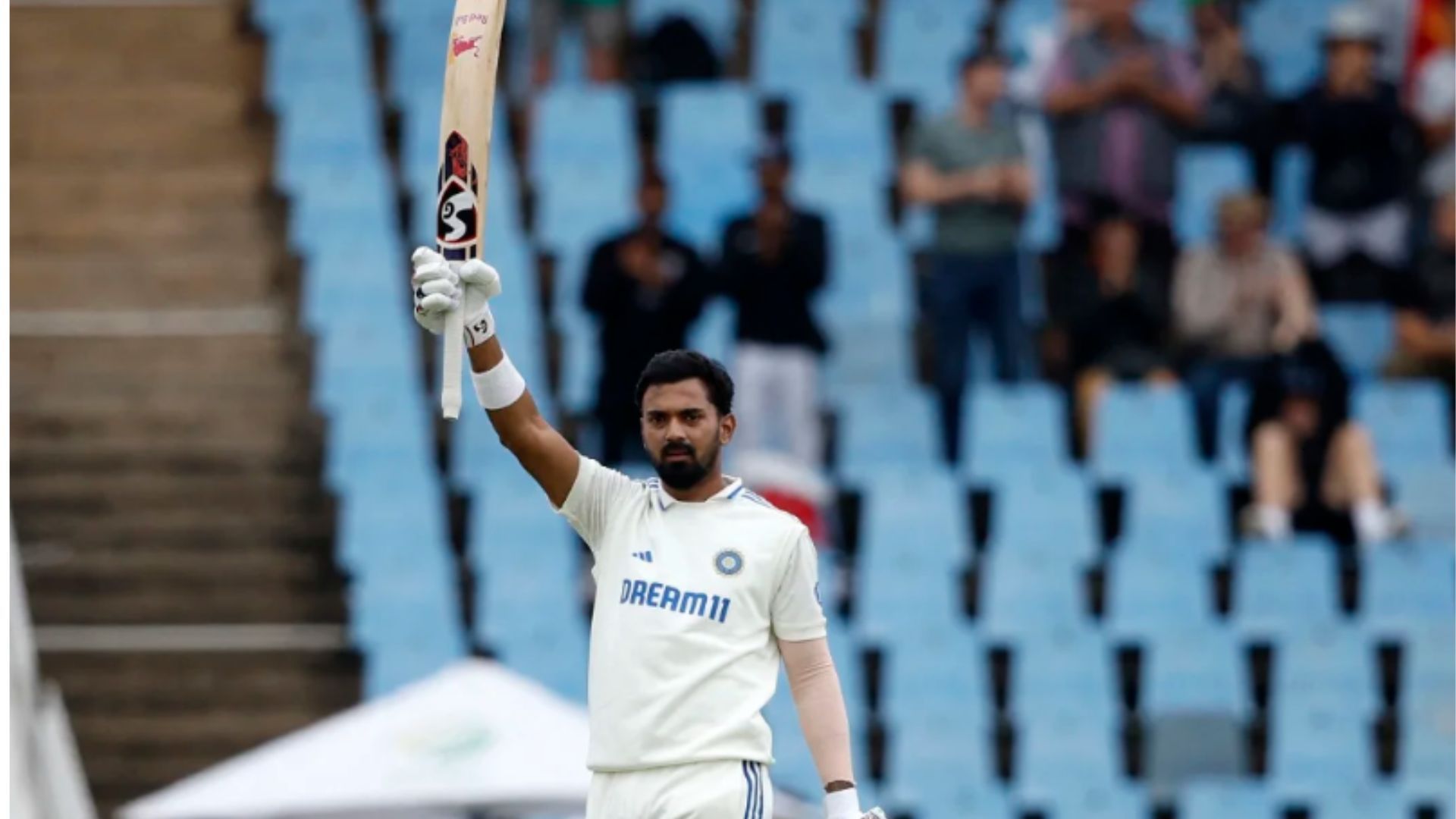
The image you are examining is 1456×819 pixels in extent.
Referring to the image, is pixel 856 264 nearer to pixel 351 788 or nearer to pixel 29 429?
pixel 29 429

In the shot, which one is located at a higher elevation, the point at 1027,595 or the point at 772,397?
the point at 772,397

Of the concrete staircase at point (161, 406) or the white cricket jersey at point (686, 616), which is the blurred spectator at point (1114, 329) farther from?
the white cricket jersey at point (686, 616)

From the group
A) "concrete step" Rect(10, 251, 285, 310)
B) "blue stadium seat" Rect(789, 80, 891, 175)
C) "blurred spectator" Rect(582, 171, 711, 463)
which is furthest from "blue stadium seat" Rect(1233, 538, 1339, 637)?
"concrete step" Rect(10, 251, 285, 310)

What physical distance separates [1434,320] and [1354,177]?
812 millimetres

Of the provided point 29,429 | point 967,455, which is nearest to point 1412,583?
point 967,455

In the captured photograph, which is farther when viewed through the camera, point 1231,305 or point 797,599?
point 1231,305

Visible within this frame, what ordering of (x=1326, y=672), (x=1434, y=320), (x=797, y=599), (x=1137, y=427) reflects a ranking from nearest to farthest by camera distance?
(x=797, y=599) < (x=1326, y=672) < (x=1137, y=427) < (x=1434, y=320)

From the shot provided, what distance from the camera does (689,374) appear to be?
18.7 feet

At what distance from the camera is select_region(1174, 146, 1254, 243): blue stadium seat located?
1441 centimetres

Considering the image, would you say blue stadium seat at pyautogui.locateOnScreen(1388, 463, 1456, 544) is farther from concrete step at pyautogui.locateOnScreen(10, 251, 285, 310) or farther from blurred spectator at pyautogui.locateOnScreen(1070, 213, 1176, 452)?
concrete step at pyautogui.locateOnScreen(10, 251, 285, 310)

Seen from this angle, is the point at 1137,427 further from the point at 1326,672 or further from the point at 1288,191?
the point at 1288,191

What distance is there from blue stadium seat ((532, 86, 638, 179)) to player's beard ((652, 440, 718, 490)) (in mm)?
8796

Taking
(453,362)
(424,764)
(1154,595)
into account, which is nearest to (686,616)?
(453,362)

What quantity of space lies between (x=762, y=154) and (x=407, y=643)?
2836 mm
